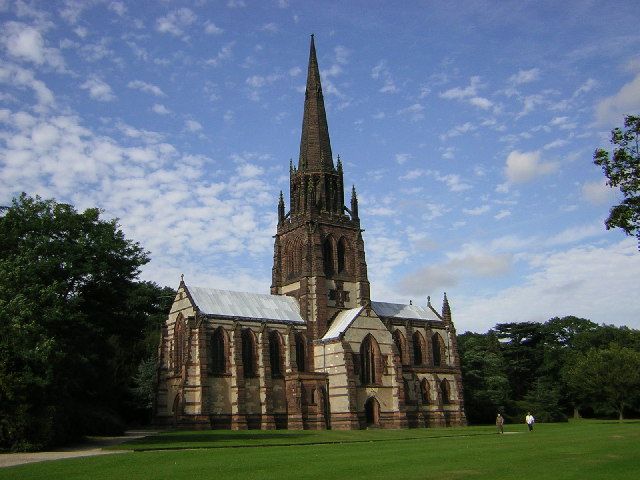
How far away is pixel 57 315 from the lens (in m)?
37.1

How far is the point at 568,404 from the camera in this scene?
96625 mm

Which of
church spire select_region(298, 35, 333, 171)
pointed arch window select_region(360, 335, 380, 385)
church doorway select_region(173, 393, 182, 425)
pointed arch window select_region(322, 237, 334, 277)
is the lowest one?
church doorway select_region(173, 393, 182, 425)

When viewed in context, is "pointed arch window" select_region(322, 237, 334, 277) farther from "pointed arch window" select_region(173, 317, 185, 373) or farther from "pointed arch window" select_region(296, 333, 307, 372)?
"pointed arch window" select_region(173, 317, 185, 373)

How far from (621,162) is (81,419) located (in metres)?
34.4

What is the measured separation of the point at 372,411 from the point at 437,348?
14.3 metres

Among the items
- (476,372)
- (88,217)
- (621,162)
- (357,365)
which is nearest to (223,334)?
(357,365)

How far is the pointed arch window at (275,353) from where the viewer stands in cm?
6178

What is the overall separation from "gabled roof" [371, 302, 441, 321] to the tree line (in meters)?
10.3

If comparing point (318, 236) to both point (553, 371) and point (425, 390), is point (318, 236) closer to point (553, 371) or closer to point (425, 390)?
point (425, 390)

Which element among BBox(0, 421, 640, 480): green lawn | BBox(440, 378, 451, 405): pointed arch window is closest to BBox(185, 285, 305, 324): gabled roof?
BBox(440, 378, 451, 405): pointed arch window

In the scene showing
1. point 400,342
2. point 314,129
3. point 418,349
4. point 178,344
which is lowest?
point 418,349

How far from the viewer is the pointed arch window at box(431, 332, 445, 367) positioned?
72.9m

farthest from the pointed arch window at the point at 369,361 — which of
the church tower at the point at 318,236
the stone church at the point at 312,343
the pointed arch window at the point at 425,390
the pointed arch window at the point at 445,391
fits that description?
the pointed arch window at the point at 445,391

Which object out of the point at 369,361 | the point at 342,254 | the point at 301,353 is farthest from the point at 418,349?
the point at 301,353
